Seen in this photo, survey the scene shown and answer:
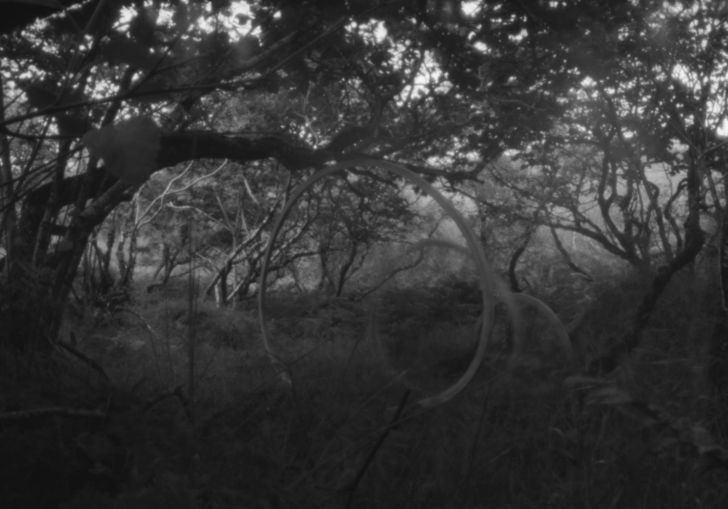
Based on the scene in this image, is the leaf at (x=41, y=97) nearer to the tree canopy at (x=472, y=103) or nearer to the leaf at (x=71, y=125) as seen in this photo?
the leaf at (x=71, y=125)

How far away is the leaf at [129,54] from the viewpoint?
0.91 metres

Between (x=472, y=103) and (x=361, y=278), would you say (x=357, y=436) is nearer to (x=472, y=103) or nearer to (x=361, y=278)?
(x=472, y=103)

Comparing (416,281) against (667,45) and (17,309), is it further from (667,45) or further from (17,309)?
(17,309)

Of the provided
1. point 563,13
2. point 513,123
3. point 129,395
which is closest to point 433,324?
point 513,123

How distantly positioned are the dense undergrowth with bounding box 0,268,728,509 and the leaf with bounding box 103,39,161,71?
0.51 meters

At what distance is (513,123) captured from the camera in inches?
211

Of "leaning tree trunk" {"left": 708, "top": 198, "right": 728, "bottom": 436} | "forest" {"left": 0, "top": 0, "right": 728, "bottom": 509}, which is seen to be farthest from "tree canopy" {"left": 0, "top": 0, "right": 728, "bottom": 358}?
"leaning tree trunk" {"left": 708, "top": 198, "right": 728, "bottom": 436}

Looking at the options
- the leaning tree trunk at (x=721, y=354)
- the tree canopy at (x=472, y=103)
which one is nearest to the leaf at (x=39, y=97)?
the tree canopy at (x=472, y=103)

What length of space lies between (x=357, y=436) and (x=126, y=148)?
136cm

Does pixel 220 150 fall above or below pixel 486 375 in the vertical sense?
above

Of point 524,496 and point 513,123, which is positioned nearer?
point 524,496

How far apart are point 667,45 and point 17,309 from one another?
4732 mm

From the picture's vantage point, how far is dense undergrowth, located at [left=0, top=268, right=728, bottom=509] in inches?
52.1

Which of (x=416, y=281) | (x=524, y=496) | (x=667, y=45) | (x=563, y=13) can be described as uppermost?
(x=667, y=45)
